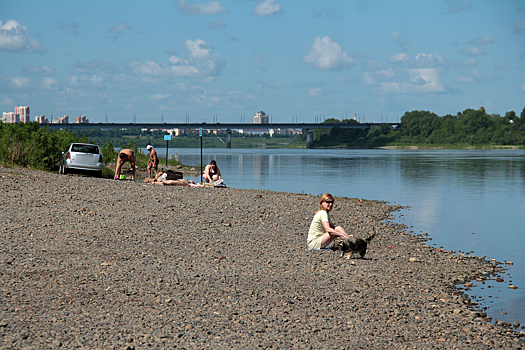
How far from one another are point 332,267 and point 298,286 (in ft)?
5.67

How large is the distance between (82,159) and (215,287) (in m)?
22.2

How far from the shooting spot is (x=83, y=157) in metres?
29.5

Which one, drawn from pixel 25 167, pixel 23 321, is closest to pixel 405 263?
pixel 23 321

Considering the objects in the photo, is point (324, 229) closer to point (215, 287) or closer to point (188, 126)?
point (215, 287)

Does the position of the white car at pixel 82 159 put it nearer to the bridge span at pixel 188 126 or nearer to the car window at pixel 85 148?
the car window at pixel 85 148

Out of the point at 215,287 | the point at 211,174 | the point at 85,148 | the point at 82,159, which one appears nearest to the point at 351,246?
the point at 215,287

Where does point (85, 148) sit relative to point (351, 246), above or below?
above

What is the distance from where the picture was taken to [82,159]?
96.7 ft

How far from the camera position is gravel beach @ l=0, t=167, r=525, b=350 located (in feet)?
23.9

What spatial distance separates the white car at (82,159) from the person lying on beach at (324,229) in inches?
785

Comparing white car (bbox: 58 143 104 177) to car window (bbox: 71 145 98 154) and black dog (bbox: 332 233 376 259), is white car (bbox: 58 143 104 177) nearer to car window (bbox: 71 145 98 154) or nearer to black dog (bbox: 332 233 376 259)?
car window (bbox: 71 145 98 154)

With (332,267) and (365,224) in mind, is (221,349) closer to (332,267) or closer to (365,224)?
(332,267)

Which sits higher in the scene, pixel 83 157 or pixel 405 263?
pixel 83 157

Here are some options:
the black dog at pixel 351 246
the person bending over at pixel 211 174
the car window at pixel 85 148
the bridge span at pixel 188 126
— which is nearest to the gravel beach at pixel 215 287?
the black dog at pixel 351 246
